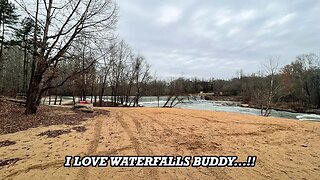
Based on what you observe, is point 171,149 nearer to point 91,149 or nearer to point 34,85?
point 91,149

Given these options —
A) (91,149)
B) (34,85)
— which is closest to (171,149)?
(91,149)

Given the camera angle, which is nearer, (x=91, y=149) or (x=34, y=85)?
(x=91, y=149)

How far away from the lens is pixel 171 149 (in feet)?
17.6

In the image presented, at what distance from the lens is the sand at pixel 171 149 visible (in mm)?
3994

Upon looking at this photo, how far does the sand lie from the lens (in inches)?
157

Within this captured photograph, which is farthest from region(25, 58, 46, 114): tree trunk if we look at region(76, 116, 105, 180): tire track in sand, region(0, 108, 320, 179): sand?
region(76, 116, 105, 180): tire track in sand

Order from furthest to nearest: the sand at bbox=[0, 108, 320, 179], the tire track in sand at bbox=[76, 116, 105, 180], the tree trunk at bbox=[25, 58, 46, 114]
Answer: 1. the tree trunk at bbox=[25, 58, 46, 114]
2. the sand at bbox=[0, 108, 320, 179]
3. the tire track in sand at bbox=[76, 116, 105, 180]

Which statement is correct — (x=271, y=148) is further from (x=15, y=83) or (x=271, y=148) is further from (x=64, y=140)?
(x=15, y=83)

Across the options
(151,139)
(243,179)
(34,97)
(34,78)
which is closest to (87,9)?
(34,78)

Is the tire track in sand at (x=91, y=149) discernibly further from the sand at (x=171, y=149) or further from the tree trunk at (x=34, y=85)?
the tree trunk at (x=34, y=85)

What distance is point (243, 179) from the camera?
12.4 feet

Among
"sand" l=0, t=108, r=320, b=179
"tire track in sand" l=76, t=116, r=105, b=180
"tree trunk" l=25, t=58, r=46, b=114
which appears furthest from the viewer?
"tree trunk" l=25, t=58, r=46, b=114

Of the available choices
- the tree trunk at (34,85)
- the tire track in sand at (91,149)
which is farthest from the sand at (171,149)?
the tree trunk at (34,85)

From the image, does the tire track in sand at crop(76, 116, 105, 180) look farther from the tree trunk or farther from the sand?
the tree trunk
